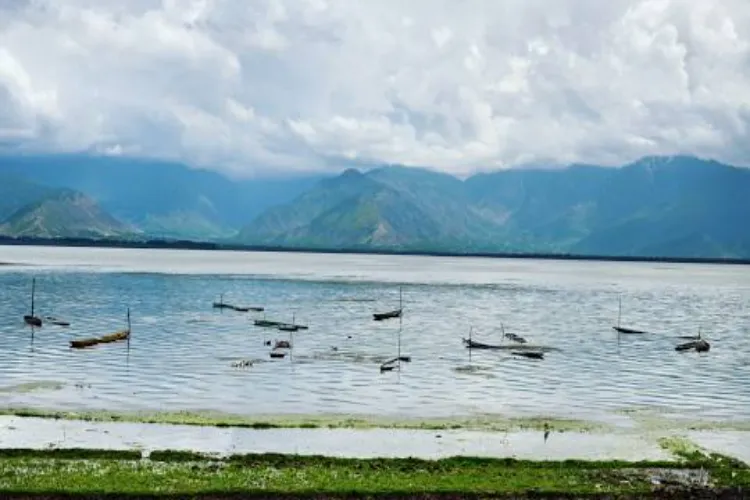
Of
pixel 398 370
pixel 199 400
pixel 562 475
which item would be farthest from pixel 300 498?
pixel 398 370

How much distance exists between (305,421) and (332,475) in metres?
16.4

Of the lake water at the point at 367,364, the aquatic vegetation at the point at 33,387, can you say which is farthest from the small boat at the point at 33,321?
the aquatic vegetation at the point at 33,387

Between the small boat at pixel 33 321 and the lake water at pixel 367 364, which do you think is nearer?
the lake water at pixel 367 364

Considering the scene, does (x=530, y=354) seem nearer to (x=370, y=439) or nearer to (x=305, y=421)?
(x=305, y=421)

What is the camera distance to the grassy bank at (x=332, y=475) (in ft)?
114

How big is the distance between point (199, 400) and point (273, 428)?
12.1 meters

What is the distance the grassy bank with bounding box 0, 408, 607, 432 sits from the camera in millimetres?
52188

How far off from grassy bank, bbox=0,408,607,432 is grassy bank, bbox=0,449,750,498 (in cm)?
1072

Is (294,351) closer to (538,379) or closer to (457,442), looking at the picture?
(538,379)

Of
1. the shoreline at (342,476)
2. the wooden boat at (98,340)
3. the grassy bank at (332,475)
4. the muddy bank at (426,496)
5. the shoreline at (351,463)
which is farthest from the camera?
the wooden boat at (98,340)

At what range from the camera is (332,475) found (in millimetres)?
37688

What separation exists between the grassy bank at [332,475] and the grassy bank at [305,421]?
1072cm

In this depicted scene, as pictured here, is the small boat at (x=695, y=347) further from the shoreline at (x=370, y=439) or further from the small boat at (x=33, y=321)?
the small boat at (x=33, y=321)

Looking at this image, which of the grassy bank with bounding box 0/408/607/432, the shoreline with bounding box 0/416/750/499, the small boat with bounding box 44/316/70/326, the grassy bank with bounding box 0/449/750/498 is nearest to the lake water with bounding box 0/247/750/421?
the small boat with bounding box 44/316/70/326
